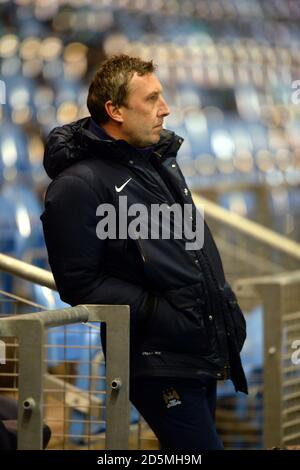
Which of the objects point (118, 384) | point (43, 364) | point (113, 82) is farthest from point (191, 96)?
point (43, 364)

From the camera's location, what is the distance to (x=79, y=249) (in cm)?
204

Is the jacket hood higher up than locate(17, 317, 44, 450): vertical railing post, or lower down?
higher up

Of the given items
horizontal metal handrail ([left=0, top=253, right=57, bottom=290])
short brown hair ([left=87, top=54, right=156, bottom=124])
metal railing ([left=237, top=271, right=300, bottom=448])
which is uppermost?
short brown hair ([left=87, top=54, right=156, bottom=124])

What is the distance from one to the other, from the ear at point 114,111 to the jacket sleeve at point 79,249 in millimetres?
162

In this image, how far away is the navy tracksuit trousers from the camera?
2.06m

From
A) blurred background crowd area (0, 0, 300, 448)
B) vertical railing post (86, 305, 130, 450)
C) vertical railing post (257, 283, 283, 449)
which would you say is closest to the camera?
vertical railing post (86, 305, 130, 450)

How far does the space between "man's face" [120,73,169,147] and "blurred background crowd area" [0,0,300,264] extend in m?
2.49

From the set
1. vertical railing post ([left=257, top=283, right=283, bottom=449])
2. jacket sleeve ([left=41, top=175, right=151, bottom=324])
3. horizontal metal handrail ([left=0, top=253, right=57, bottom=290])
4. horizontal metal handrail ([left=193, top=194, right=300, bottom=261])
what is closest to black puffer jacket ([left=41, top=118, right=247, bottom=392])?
jacket sleeve ([left=41, top=175, right=151, bottom=324])

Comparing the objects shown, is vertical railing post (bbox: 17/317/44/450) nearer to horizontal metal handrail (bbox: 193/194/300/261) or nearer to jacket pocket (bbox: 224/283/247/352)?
jacket pocket (bbox: 224/283/247/352)

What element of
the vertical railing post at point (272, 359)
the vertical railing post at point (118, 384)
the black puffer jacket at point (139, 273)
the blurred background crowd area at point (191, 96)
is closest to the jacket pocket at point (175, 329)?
the black puffer jacket at point (139, 273)

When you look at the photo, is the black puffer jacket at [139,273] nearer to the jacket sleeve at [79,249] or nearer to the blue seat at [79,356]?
the jacket sleeve at [79,249]

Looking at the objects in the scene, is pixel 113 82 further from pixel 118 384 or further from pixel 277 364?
pixel 277 364

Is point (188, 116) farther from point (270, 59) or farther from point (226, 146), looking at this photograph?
point (270, 59)
